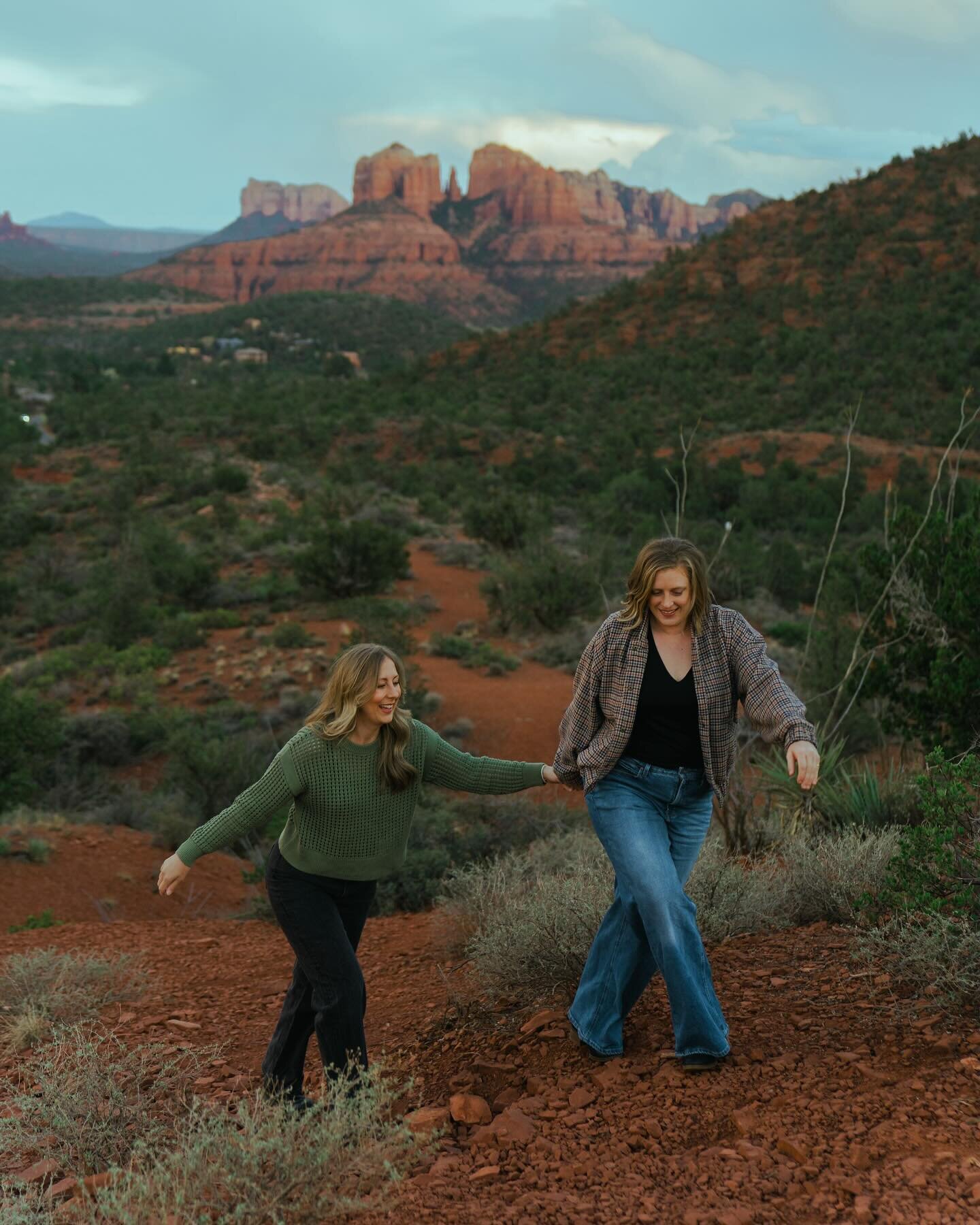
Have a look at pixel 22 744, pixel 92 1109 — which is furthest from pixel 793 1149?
pixel 22 744

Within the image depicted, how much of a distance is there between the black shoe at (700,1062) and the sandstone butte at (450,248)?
345 ft

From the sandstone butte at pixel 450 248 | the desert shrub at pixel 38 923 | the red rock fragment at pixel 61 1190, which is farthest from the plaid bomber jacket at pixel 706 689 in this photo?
the sandstone butte at pixel 450 248

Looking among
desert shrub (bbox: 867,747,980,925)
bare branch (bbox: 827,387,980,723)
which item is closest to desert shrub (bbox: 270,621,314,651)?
bare branch (bbox: 827,387,980,723)

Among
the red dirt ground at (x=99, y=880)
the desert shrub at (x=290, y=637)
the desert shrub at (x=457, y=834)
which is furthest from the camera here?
the desert shrub at (x=290, y=637)

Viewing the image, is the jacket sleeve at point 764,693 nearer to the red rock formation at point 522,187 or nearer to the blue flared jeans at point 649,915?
the blue flared jeans at point 649,915

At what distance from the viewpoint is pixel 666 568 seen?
3.36m

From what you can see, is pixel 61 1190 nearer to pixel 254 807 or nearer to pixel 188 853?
pixel 188 853

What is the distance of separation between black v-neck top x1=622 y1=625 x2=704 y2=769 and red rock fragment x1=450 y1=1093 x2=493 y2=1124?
1135mm

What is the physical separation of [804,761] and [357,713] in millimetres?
1300

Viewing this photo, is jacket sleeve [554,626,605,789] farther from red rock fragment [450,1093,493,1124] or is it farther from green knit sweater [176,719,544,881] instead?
red rock fragment [450,1093,493,1124]

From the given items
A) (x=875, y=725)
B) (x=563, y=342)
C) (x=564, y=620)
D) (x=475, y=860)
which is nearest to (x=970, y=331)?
(x=563, y=342)

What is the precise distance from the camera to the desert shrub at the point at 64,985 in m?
4.70

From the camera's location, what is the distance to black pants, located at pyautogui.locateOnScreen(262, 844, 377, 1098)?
3295 mm

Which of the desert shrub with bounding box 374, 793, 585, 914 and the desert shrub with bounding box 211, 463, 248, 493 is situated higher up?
the desert shrub with bounding box 211, 463, 248, 493
